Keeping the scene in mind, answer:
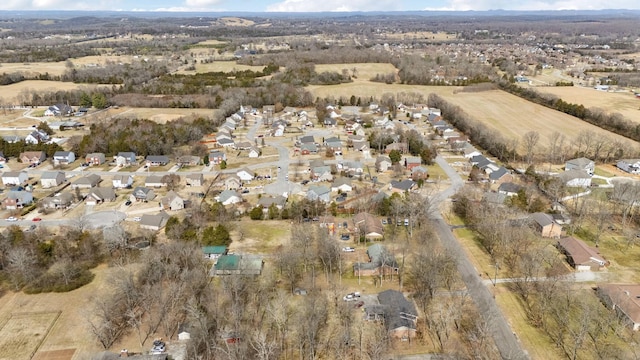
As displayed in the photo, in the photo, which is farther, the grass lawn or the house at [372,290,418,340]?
the house at [372,290,418,340]

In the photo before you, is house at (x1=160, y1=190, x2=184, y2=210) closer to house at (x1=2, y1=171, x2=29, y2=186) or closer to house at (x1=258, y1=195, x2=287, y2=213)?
house at (x1=258, y1=195, x2=287, y2=213)

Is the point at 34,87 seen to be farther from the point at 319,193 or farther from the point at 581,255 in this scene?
the point at 581,255

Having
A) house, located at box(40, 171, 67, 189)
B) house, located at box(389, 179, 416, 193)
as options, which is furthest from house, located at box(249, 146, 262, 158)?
house, located at box(40, 171, 67, 189)

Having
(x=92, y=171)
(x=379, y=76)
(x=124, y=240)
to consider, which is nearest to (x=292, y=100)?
(x=379, y=76)

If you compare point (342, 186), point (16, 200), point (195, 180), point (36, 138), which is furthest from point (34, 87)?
point (342, 186)

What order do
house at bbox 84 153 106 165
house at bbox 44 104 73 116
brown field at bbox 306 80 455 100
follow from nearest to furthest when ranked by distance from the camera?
1. house at bbox 84 153 106 165
2. house at bbox 44 104 73 116
3. brown field at bbox 306 80 455 100

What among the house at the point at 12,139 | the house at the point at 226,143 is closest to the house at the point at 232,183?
the house at the point at 226,143
